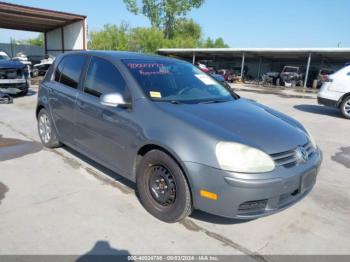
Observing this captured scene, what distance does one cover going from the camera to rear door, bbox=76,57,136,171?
11.3ft

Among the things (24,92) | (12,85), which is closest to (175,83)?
(12,85)

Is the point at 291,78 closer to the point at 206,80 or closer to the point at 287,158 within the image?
the point at 206,80

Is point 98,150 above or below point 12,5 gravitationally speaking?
below

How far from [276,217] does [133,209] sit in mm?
1499

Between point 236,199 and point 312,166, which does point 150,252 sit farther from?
point 312,166

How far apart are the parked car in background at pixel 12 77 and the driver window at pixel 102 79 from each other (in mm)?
7974

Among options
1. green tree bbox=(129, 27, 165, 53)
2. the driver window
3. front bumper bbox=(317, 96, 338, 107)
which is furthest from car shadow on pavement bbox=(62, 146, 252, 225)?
green tree bbox=(129, 27, 165, 53)

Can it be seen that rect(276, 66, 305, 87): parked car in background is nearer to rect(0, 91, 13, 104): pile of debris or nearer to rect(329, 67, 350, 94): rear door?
rect(329, 67, 350, 94): rear door

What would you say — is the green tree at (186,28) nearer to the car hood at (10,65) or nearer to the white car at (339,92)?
the car hood at (10,65)

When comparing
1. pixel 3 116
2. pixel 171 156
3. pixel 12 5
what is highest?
pixel 12 5

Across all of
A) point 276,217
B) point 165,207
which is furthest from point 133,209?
point 276,217

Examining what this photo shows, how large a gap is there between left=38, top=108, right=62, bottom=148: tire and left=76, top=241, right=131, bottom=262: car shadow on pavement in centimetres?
271

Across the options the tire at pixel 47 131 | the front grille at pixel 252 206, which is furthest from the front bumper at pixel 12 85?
the front grille at pixel 252 206

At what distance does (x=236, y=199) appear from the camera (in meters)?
2.72
